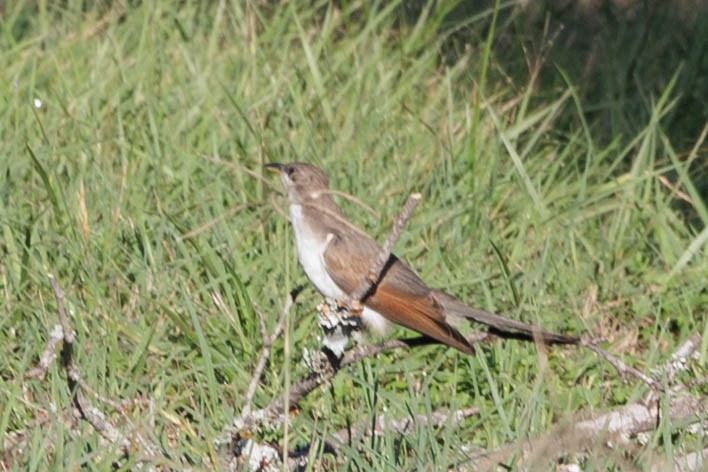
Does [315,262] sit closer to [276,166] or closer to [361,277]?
[361,277]

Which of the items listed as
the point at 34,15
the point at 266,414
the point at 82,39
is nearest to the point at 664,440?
the point at 266,414

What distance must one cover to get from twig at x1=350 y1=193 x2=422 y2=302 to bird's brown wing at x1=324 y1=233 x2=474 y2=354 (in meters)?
0.90

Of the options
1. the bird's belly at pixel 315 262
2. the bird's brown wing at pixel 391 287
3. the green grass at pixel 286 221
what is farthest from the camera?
the bird's belly at pixel 315 262

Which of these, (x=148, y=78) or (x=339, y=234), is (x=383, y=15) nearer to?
(x=148, y=78)

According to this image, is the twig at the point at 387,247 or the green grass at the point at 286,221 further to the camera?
the green grass at the point at 286,221

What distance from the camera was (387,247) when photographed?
3.88 metres

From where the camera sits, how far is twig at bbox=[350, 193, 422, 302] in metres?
3.79

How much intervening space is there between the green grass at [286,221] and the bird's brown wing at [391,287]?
0.18 m

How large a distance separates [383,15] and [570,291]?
2.20 meters

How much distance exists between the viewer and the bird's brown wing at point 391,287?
17.1 ft

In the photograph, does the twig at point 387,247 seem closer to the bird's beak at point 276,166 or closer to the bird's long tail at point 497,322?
the bird's long tail at point 497,322

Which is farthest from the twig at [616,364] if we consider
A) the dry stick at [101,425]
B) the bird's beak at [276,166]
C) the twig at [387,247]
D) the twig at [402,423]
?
the bird's beak at [276,166]

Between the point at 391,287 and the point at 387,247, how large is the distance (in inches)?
57.9

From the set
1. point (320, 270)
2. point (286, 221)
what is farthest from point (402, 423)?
point (286, 221)
